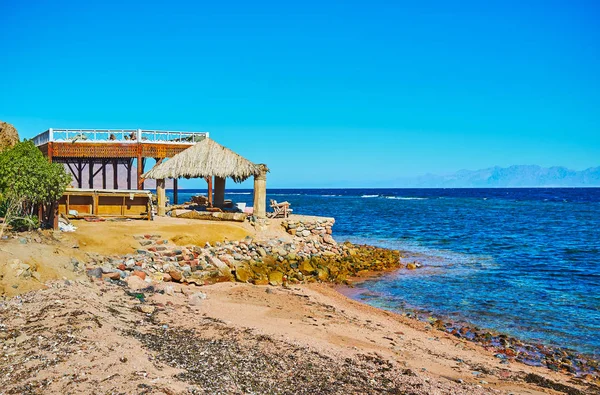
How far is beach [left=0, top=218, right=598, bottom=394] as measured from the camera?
6.73m

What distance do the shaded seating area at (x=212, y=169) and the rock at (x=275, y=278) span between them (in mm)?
5433

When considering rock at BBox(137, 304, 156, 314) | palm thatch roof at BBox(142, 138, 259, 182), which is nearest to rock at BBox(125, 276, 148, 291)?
rock at BBox(137, 304, 156, 314)

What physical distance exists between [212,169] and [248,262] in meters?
6.55

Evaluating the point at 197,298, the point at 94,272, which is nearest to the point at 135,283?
the point at 94,272

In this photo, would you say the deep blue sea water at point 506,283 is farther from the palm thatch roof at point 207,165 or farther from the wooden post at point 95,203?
the wooden post at point 95,203

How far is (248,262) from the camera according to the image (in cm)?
1738

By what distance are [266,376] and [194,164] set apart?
16.5 metres

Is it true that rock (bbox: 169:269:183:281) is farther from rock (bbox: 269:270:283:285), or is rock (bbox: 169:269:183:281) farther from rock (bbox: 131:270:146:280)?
rock (bbox: 269:270:283:285)

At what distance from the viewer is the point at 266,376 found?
288 inches

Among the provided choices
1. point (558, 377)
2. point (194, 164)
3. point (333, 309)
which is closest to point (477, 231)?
point (194, 164)

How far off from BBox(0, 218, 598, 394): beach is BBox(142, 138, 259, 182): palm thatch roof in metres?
8.75

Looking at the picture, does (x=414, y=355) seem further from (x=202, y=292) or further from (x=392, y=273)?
(x=392, y=273)

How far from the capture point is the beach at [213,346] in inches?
265

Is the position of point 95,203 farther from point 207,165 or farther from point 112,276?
point 112,276
